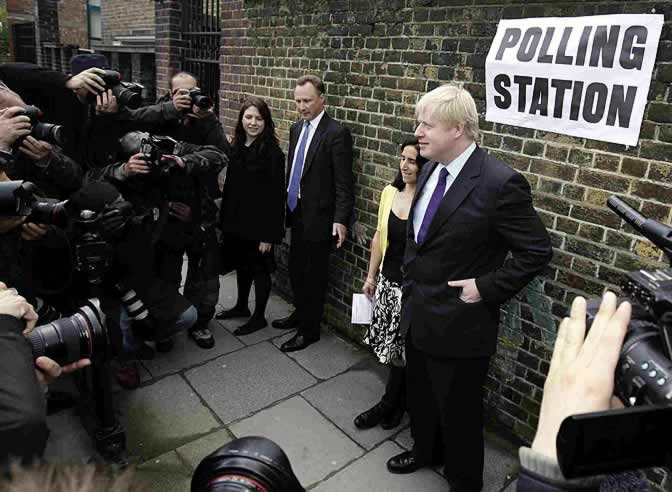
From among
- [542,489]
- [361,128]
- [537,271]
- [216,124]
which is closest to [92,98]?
[216,124]

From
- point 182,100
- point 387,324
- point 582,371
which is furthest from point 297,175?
point 582,371

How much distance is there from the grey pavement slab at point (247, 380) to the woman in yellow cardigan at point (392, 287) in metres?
0.65

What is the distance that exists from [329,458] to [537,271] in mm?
1609

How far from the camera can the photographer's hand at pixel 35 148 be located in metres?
2.75

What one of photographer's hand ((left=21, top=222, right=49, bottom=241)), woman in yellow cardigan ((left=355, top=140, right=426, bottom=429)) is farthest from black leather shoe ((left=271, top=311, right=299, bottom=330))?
photographer's hand ((left=21, top=222, right=49, bottom=241))

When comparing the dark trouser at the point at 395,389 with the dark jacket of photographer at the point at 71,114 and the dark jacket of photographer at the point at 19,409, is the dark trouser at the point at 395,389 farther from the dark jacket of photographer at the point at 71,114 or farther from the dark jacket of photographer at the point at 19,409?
the dark jacket of photographer at the point at 71,114

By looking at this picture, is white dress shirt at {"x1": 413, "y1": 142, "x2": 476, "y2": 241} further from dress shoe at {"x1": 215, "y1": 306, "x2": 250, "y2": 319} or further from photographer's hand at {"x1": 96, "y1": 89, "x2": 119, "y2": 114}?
dress shoe at {"x1": 215, "y1": 306, "x2": 250, "y2": 319}

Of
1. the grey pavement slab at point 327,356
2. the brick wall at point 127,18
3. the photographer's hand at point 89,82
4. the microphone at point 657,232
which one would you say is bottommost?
the grey pavement slab at point 327,356

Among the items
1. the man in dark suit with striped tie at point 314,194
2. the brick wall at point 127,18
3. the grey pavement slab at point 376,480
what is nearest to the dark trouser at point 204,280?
the man in dark suit with striped tie at point 314,194

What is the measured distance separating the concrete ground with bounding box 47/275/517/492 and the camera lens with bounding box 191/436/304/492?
5.93 ft

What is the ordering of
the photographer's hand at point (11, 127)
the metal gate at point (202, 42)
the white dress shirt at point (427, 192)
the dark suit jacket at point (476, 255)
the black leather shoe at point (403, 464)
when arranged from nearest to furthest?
the dark suit jacket at point (476, 255), the white dress shirt at point (427, 192), the photographer's hand at point (11, 127), the black leather shoe at point (403, 464), the metal gate at point (202, 42)

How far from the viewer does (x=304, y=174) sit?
3.84m

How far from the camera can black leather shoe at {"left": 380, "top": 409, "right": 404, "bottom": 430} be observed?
315cm

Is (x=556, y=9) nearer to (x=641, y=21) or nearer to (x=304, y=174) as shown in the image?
(x=641, y=21)
